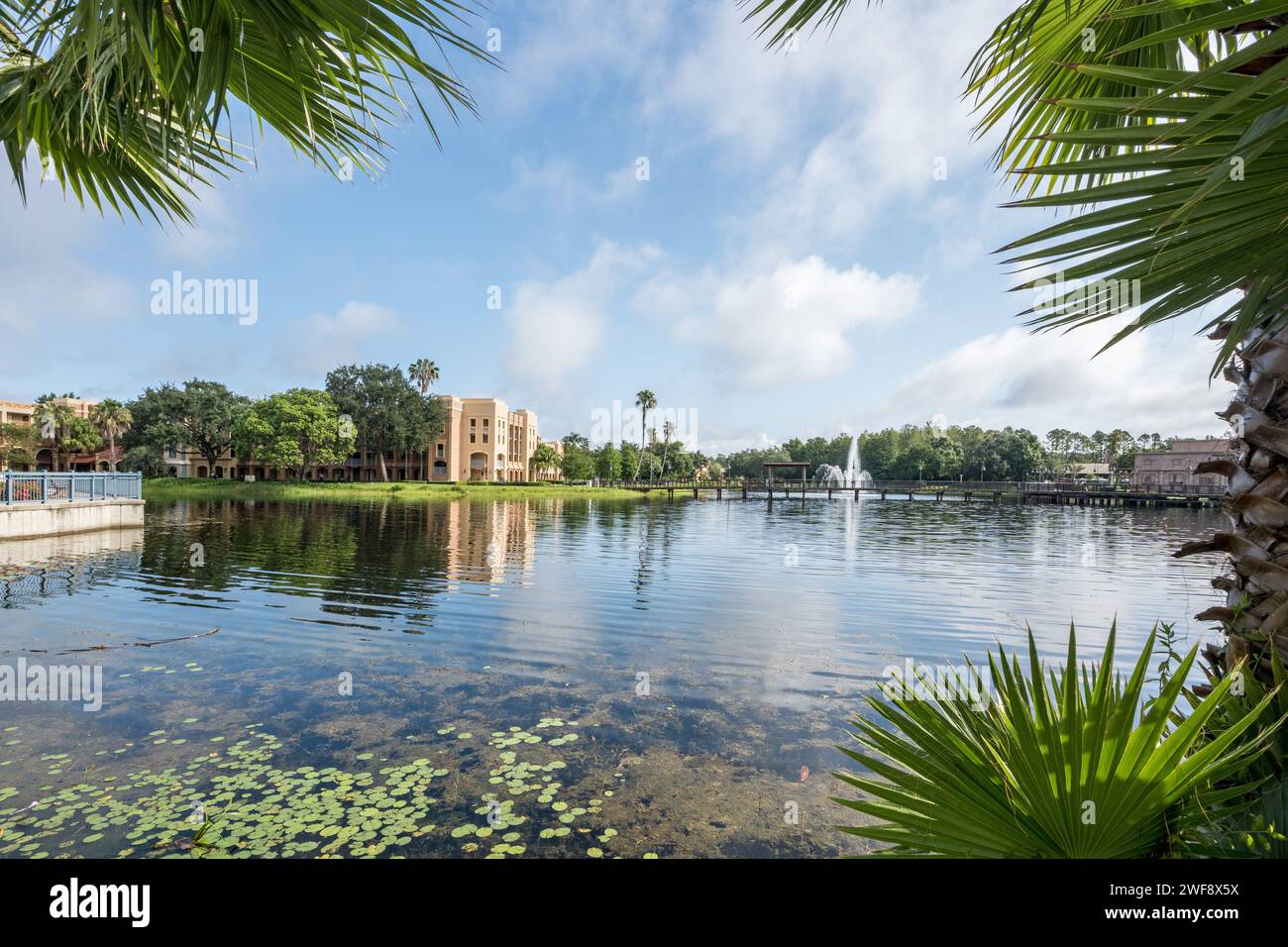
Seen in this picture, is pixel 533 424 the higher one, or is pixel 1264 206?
pixel 533 424

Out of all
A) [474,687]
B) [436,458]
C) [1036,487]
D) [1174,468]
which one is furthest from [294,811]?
[1174,468]

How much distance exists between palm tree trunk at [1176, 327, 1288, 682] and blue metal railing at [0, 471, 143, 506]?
28.3 meters

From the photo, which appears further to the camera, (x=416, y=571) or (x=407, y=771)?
(x=416, y=571)

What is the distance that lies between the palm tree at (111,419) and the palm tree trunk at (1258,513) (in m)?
93.6

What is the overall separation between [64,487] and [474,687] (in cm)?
2629

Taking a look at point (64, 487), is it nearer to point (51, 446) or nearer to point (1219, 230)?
point (1219, 230)

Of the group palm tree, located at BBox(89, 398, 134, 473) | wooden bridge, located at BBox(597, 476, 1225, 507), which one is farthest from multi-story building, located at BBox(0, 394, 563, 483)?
wooden bridge, located at BBox(597, 476, 1225, 507)

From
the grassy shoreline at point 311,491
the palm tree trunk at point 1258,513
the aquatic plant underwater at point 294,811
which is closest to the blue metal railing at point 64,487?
the aquatic plant underwater at point 294,811

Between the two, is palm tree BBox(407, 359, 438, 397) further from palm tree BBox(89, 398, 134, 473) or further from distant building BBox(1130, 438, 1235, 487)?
distant building BBox(1130, 438, 1235, 487)

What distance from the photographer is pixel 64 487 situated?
23766mm
